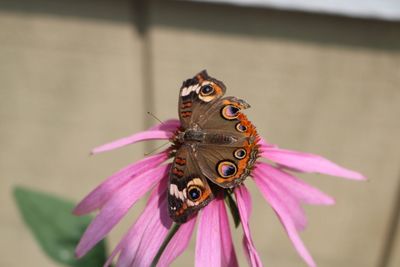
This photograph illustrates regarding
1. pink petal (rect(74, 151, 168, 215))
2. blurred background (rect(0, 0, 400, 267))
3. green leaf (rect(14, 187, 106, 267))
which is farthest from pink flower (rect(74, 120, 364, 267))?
blurred background (rect(0, 0, 400, 267))

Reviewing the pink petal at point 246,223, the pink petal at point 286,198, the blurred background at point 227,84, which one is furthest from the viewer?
the blurred background at point 227,84

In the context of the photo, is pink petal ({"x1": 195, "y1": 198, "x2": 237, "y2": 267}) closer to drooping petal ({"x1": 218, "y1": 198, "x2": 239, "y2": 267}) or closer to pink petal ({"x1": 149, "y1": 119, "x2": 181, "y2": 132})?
drooping petal ({"x1": 218, "y1": 198, "x2": 239, "y2": 267})

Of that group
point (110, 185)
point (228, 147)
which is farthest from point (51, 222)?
point (228, 147)

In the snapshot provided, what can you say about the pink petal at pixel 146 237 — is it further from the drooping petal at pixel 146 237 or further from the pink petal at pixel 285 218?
the pink petal at pixel 285 218

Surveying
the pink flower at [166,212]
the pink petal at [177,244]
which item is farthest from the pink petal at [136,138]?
the pink petal at [177,244]

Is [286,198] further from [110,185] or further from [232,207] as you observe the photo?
[110,185]

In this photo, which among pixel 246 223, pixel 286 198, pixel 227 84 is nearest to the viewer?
pixel 246 223
